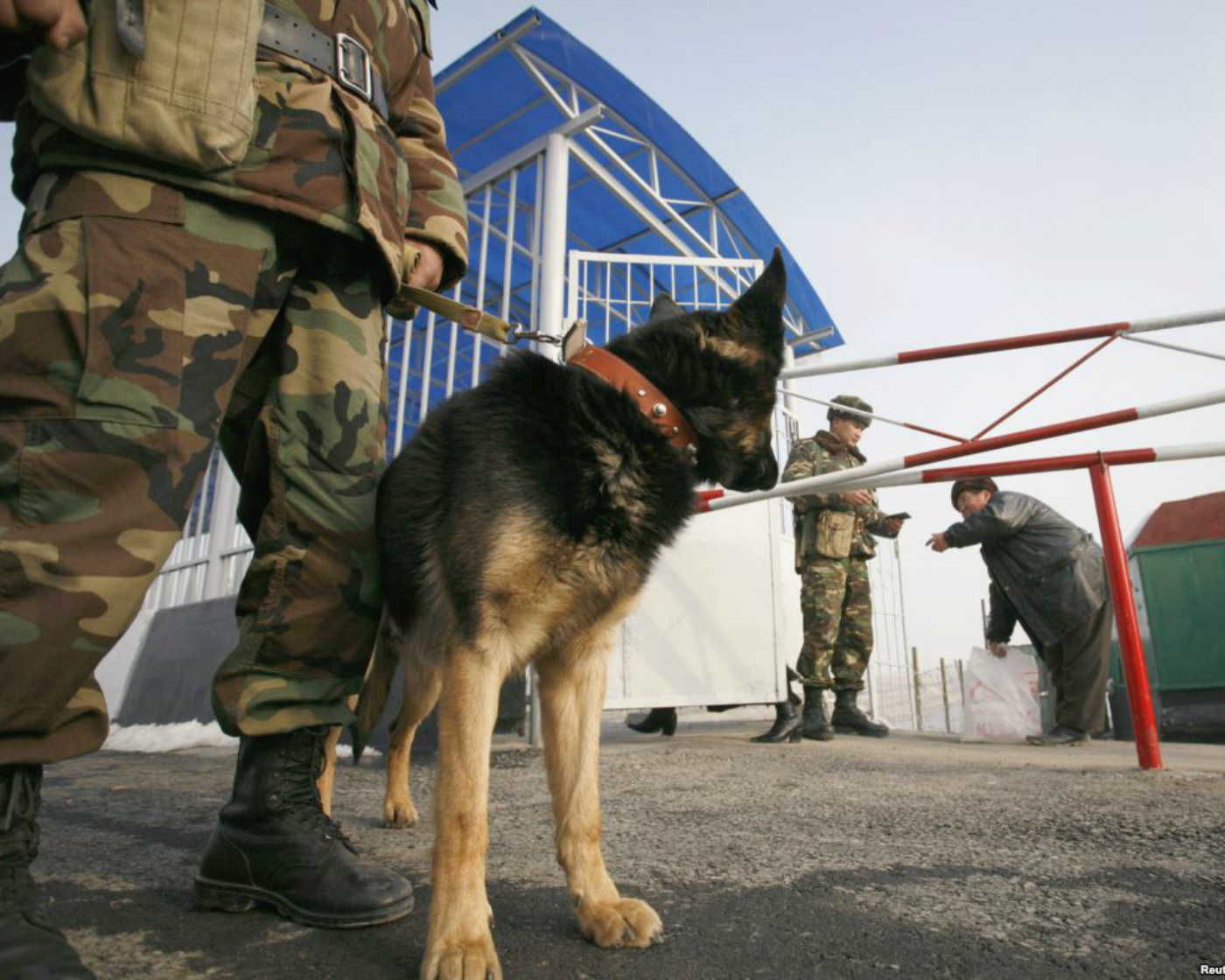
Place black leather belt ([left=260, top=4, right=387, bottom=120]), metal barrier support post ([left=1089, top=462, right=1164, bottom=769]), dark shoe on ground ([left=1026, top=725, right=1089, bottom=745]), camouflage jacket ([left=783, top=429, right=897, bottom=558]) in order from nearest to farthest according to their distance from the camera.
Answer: black leather belt ([left=260, top=4, right=387, bottom=120])
metal barrier support post ([left=1089, top=462, right=1164, bottom=769])
dark shoe on ground ([left=1026, top=725, right=1089, bottom=745])
camouflage jacket ([left=783, top=429, right=897, bottom=558])

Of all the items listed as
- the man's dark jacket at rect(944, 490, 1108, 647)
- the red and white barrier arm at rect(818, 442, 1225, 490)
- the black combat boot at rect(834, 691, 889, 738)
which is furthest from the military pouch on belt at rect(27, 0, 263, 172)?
the man's dark jacket at rect(944, 490, 1108, 647)

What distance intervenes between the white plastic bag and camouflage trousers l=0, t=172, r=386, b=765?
4.80 metres

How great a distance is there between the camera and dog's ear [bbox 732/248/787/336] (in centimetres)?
202

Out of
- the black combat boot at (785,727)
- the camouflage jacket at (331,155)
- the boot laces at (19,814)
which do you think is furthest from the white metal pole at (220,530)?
the boot laces at (19,814)

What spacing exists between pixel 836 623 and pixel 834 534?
58 centimetres

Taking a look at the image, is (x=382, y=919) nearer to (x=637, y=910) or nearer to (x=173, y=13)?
(x=637, y=910)

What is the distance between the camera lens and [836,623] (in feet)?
15.5

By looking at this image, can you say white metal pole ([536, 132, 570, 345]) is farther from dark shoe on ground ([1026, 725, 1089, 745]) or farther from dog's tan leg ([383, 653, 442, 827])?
dark shoe on ground ([1026, 725, 1089, 745])

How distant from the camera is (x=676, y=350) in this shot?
6.29ft

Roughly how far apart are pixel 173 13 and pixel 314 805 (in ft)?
5.09

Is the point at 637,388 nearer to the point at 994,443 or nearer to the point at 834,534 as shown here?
the point at 994,443

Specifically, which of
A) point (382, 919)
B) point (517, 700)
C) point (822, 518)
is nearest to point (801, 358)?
point (822, 518)

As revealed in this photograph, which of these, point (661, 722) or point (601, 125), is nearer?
point (661, 722)

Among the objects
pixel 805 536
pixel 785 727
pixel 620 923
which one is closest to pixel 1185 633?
pixel 805 536
